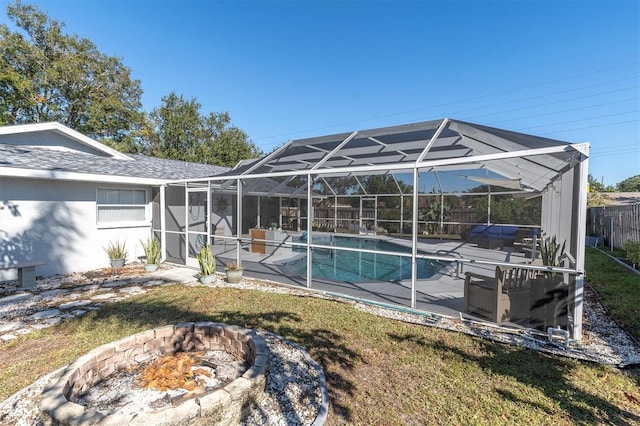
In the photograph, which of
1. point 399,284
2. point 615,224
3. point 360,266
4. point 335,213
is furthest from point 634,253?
point 335,213

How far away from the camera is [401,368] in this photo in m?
3.37

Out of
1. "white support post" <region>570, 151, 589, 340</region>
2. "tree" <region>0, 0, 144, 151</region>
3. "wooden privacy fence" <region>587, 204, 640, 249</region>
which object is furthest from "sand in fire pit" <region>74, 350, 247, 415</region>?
"tree" <region>0, 0, 144, 151</region>

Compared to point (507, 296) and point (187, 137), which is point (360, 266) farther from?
point (187, 137)

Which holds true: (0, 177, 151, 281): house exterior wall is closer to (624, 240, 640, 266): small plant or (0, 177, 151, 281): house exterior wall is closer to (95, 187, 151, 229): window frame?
(95, 187, 151, 229): window frame

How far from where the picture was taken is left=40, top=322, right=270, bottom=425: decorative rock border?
2.09 metres

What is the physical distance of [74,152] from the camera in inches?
395

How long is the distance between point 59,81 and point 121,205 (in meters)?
18.2

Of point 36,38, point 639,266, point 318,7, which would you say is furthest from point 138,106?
point 639,266

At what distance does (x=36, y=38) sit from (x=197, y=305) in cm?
2590

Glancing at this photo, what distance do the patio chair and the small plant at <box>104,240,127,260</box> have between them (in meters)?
9.05

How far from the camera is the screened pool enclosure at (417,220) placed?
455 centimetres

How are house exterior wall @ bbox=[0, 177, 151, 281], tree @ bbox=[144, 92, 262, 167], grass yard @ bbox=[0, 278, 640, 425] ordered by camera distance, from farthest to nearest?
tree @ bbox=[144, 92, 262, 167], house exterior wall @ bbox=[0, 177, 151, 281], grass yard @ bbox=[0, 278, 640, 425]

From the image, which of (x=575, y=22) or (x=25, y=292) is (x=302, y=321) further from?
(x=575, y=22)

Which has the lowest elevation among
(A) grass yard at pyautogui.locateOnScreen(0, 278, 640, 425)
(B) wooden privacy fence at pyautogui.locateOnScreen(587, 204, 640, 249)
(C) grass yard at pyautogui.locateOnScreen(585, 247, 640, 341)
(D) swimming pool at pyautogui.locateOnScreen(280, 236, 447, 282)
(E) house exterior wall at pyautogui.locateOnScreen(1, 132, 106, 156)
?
(D) swimming pool at pyautogui.locateOnScreen(280, 236, 447, 282)
